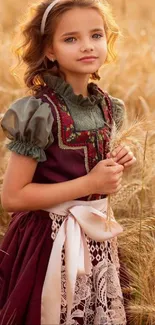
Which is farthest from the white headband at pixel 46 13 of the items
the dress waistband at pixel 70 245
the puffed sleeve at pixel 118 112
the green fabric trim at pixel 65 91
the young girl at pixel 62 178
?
the dress waistband at pixel 70 245

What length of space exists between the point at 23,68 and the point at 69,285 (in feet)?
2.31

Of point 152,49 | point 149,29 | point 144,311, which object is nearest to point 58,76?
point 144,311

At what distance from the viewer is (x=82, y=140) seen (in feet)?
6.91

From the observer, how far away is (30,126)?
2004 mm

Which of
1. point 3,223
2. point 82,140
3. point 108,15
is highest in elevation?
point 108,15

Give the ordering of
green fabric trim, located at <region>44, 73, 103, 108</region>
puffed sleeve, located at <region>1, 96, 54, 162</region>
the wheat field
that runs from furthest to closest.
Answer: the wheat field < green fabric trim, located at <region>44, 73, 103, 108</region> < puffed sleeve, located at <region>1, 96, 54, 162</region>

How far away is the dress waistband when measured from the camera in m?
2.11

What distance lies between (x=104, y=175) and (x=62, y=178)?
13cm

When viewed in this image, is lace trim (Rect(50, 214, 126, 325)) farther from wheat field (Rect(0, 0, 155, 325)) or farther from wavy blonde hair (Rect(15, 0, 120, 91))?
wavy blonde hair (Rect(15, 0, 120, 91))

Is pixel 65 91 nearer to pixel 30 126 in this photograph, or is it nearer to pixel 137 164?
pixel 30 126

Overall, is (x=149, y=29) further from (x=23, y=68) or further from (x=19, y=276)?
(x=19, y=276)

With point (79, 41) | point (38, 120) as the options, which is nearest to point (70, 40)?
point (79, 41)

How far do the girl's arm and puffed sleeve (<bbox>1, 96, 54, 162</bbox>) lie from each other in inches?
1.2

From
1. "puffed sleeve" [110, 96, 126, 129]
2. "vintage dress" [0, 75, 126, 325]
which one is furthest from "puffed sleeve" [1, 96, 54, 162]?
"puffed sleeve" [110, 96, 126, 129]
